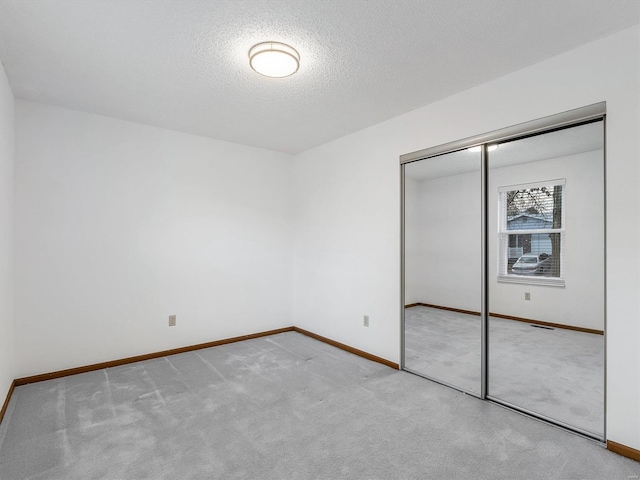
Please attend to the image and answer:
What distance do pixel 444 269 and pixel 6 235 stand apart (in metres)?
3.63

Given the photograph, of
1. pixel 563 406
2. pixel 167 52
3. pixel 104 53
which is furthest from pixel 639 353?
pixel 104 53

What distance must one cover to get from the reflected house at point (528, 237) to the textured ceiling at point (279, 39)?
110 cm

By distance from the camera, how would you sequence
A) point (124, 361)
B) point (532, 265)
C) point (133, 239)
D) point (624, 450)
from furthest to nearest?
1. point (133, 239)
2. point (124, 361)
3. point (532, 265)
4. point (624, 450)

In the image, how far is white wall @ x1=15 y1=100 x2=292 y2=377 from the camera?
3.06 meters

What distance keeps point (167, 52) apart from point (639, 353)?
3.43 meters

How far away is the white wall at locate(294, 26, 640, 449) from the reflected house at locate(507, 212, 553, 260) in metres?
0.47

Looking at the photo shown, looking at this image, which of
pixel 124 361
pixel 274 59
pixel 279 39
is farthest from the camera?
pixel 124 361

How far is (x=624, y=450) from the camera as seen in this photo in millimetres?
1953

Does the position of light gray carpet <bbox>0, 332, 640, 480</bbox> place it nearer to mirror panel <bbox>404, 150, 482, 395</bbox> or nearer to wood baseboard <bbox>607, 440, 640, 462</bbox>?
wood baseboard <bbox>607, 440, 640, 462</bbox>

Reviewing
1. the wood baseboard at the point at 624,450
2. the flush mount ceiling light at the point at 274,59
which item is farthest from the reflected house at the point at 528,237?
the flush mount ceiling light at the point at 274,59

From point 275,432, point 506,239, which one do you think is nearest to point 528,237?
point 506,239

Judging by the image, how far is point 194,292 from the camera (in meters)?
3.96

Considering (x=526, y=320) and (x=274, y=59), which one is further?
(x=526, y=320)

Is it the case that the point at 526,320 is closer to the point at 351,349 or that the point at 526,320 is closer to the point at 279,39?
the point at 351,349
